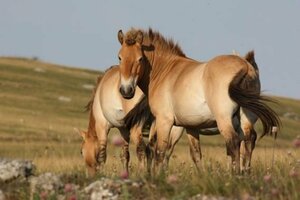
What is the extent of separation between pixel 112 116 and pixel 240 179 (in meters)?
10.3

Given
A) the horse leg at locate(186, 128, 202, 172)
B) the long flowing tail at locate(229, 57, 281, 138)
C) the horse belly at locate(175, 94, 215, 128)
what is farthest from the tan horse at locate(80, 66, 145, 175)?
the long flowing tail at locate(229, 57, 281, 138)

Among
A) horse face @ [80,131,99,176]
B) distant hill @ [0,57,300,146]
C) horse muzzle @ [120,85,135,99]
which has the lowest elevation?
distant hill @ [0,57,300,146]

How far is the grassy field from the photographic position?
9.28 meters

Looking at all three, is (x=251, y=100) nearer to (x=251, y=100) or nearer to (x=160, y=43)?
(x=251, y=100)

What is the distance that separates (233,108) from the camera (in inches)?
541

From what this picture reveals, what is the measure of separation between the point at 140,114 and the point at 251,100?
16.6 ft

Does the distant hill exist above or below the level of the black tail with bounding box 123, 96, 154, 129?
below

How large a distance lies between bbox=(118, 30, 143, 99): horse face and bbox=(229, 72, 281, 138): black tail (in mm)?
1948

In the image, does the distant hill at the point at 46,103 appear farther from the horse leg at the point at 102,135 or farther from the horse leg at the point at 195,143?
the horse leg at the point at 195,143

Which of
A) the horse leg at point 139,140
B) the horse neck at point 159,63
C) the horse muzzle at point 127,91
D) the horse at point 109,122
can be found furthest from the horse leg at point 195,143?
the horse muzzle at point 127,91

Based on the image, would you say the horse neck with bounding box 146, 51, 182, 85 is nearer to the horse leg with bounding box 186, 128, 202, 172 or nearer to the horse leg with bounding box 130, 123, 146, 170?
the horse leg with bounding box 186, 128, 202, 172

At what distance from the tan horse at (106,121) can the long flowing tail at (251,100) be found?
484 cm

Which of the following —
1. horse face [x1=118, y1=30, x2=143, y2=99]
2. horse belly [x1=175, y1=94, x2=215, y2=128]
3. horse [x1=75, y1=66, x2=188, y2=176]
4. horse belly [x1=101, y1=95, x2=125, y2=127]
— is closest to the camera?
horse belly [x1=175, y1=94, x2=215, y2=128]

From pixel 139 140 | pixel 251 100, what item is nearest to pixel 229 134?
pixel 251 100
